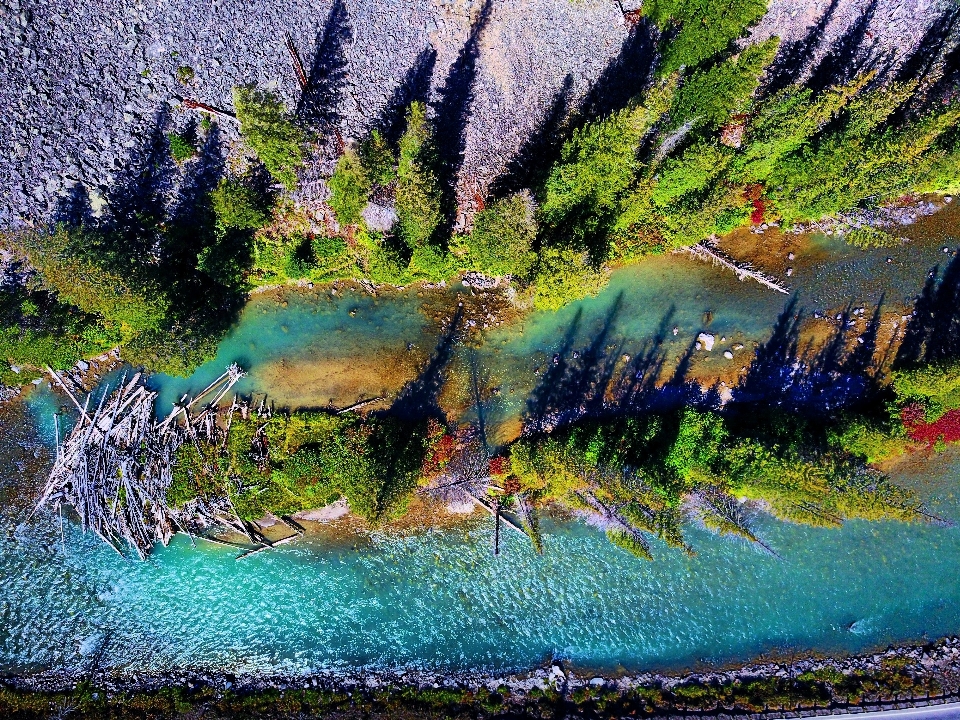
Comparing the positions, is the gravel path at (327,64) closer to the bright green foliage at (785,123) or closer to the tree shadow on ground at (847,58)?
the tree shadow on ground at (847,58)

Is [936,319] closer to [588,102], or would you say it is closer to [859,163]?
[859,163]

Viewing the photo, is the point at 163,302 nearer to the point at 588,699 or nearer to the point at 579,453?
the point at 579,453

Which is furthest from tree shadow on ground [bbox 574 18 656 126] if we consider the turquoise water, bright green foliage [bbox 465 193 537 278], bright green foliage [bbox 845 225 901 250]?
the turquoise water

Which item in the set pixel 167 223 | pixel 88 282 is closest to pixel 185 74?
pixel 167 223

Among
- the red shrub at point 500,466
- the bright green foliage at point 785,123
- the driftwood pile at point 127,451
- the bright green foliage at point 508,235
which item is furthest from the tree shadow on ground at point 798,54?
the driftwood pile at point 127,451

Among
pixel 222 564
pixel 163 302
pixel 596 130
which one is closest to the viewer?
pixel 596 130

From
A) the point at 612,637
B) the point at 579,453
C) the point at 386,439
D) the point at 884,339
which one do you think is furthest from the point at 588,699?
the point at 884,339
